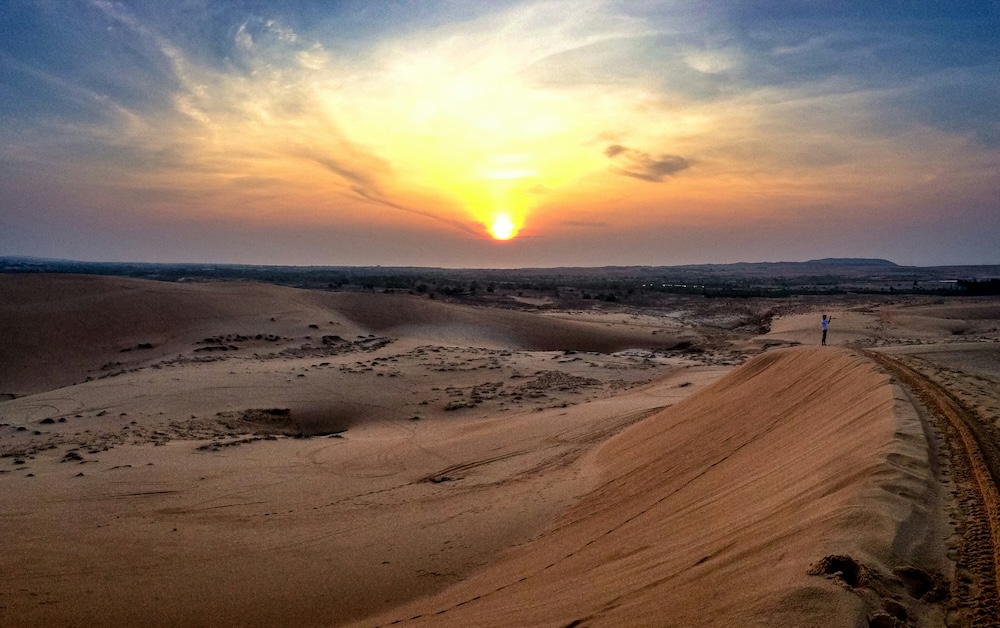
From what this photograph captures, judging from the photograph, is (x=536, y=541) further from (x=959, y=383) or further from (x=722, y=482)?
(x=959, y=383)

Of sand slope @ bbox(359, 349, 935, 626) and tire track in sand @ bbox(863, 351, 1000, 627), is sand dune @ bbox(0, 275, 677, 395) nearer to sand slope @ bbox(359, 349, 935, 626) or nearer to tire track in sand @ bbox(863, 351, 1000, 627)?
sand slope @ bbox(359, 349, 935, 626)

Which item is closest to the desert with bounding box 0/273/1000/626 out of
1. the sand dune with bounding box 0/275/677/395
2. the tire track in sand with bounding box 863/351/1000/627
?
the tire track in sand with bounding box 863/351/1000/627

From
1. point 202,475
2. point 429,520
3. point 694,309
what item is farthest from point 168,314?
point 694,309

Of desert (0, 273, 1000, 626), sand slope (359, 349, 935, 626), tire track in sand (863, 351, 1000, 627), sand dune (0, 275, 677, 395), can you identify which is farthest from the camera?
sand dune (0, 275, 677, 395)

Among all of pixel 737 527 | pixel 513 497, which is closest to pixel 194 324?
pixel 513 497

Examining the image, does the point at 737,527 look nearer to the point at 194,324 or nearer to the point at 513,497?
the point at 513,497

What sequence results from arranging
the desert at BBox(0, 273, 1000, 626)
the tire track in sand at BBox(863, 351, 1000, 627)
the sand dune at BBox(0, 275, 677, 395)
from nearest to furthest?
the tire track in sand at BBox(863, 351, 1000, 627) → the desert at BBox(0, 273, 1000, 626) → the sand dune at BBox(0, 275, 677, 395)
